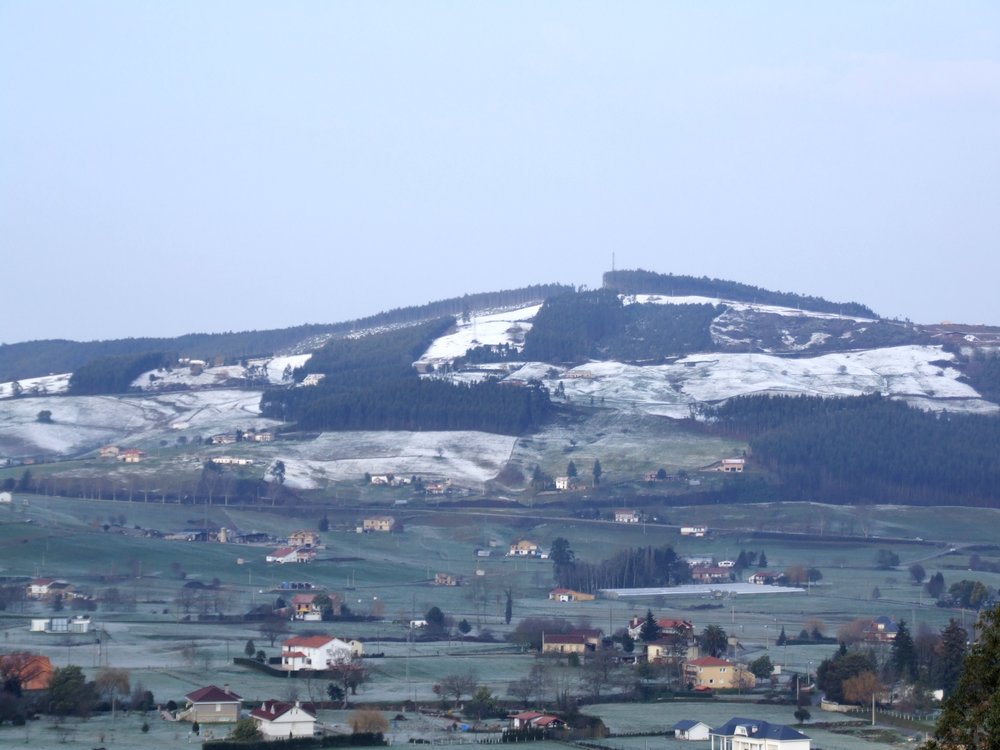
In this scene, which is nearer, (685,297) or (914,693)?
(914,693)

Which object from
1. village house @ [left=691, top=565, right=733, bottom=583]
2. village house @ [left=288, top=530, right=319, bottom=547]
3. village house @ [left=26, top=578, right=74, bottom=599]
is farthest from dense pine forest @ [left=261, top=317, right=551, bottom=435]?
village house @ [left=26, top=578, right=74, bottom=599]

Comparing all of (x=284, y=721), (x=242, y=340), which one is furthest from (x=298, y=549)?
(x=242, y=340)

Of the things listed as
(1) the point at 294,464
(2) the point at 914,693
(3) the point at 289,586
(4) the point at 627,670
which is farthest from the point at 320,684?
(1) the point at 294,464

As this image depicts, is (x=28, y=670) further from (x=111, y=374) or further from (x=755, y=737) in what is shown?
(x=111, y=374)

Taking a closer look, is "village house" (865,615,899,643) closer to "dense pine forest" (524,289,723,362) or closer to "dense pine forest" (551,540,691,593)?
"dense pine forest" (551,540,691,593)

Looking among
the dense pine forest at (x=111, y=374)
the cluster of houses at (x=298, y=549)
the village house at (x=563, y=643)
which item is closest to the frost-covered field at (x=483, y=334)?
the dense pine forest at (x=111, y=374)

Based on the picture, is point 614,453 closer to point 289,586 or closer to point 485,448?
point 485,448

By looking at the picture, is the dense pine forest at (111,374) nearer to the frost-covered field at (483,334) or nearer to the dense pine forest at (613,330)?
the frost-covered field at (483,334)
